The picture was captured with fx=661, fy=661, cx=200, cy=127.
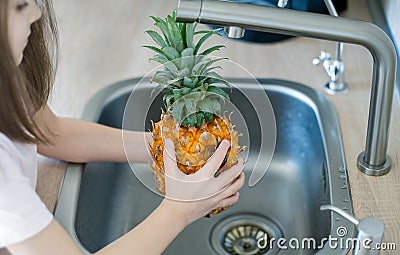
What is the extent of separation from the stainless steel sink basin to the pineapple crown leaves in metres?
0.23

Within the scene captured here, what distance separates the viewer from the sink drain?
114 cm

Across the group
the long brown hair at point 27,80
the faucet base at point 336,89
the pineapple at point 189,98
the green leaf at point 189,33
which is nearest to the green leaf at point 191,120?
the pineapple at point 189,98

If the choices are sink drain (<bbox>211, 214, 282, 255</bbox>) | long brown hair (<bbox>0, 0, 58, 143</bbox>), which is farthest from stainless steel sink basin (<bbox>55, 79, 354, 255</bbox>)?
long brown hair (<bbox>0, 0, 58, 143</bbox>)

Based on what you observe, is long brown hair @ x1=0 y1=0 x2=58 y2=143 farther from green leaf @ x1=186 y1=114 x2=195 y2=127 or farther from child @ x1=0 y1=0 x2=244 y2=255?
green leaf @ x1=186 y1=114 x2=195 y2=127

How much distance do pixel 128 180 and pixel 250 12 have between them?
18.6 inches

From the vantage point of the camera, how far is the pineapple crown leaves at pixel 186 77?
0.94 meters

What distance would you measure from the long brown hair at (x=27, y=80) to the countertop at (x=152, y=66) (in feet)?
0.45

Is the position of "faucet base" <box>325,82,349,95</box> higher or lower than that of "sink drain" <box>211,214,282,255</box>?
higher

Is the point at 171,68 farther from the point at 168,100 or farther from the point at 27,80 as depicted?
the point at 27,80

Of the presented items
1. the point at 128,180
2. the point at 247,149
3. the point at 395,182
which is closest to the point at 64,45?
the point at 128,180

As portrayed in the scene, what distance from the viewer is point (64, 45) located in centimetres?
143

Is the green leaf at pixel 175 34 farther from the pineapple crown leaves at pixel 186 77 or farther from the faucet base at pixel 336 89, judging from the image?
the faucet base at pixel 336 89

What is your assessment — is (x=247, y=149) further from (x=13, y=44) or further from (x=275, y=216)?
(x=13, y=44)

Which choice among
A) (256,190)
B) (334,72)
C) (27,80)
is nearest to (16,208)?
(27,80)
